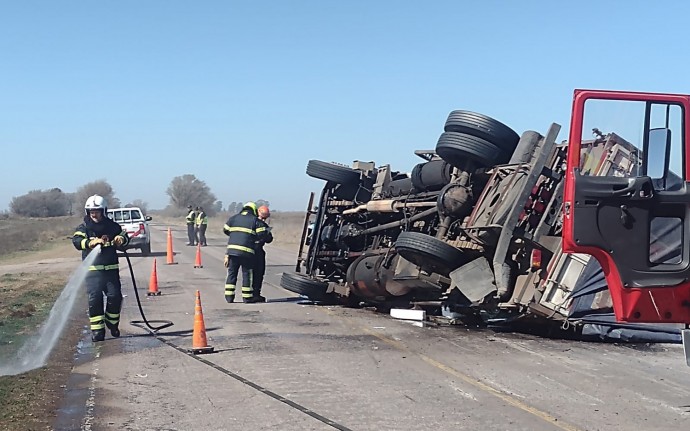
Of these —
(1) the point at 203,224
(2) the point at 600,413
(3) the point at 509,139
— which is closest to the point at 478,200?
(3) the point at 509,139

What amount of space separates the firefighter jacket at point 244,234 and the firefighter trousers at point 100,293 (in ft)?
13.3

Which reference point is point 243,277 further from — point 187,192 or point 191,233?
point 187,192

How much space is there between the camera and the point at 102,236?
9930 mm

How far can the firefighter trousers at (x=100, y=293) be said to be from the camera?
32.1 feet

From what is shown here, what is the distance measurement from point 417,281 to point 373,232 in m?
2.22

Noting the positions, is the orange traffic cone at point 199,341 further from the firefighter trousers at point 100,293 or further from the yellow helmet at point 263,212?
the yellow helmet at point 263,212

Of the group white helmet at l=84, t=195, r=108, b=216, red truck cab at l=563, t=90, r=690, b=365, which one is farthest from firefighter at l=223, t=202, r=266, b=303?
red truck cab at l=563, t=90, r=690, b=365

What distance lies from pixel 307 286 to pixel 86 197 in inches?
5391

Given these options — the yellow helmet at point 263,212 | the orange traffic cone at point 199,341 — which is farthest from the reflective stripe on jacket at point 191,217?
the orange traffic cone at point 199,341

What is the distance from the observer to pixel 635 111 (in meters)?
5.54

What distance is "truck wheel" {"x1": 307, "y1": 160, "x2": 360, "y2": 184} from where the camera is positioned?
45.8 ft

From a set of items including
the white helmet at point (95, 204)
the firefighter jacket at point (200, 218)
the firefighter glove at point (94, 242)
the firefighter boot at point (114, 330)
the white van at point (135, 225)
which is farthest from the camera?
the firefighter jacket at point (200, 218)

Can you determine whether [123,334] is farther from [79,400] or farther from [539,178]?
[539,178]

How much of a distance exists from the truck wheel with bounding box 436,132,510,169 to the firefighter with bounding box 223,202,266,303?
4573 mm
